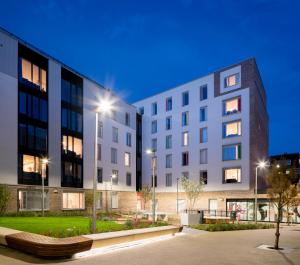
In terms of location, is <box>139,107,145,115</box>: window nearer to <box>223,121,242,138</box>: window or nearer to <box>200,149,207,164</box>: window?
<box>200,149,207,164</box>: window

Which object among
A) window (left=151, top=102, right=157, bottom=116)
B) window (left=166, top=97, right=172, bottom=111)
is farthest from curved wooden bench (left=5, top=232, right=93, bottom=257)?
window (left=151, top=102, right=157, bottom=116)

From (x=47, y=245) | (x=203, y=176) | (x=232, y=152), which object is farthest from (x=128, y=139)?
(x=47, y=245)

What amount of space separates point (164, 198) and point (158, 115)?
44.5 feet

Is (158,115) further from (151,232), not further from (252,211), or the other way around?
(151,232)

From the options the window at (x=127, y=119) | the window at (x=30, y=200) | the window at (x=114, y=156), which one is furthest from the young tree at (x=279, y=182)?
the window at (x=127, y=119)

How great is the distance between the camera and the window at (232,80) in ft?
151

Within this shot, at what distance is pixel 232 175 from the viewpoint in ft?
150

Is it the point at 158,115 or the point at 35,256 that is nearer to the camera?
the point at 35,256

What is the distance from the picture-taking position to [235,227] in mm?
26281

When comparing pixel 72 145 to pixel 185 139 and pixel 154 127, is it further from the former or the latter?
pixel 154 127

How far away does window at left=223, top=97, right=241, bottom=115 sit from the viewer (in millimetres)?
45531

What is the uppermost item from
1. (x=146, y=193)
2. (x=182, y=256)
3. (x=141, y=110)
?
(x=141, y=110)

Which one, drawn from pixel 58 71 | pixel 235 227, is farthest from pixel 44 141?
pixel 235 227

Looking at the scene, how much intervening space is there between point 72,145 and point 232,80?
2290 cm
